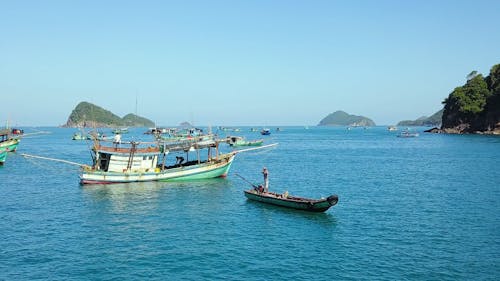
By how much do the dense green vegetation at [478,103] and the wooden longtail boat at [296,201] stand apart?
15032 cm

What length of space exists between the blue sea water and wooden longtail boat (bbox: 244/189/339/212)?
0.78 meters

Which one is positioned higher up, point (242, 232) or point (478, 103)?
point (478, 103)

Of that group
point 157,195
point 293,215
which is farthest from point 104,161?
point 293,215

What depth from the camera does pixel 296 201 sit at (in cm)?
3938

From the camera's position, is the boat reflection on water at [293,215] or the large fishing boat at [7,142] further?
the large fishing boat at [7,142]

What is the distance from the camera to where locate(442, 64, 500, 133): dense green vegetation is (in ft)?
544

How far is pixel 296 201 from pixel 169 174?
73.3 feet

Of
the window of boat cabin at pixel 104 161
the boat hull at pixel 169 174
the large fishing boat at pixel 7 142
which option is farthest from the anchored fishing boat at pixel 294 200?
the large fishing boat at pixel 7 142

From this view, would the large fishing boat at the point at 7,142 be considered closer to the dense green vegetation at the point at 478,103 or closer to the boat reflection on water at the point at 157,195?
the boat reflection on water at the point at 157,195

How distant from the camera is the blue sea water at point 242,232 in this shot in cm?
2558

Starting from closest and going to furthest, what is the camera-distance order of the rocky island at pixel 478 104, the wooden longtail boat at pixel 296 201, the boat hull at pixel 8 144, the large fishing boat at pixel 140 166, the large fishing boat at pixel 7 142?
the wooden longtail boat at pixel 296 201, the large fishing boat at pixel 140 166, the large fishing boat at pixel 7 142, the boat hull at pixel 8 144, the rocky island at pixel 478 104

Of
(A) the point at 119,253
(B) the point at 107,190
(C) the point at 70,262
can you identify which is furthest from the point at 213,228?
(B) the point at 107,190

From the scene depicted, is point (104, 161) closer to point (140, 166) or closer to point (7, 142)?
point (140, 166)

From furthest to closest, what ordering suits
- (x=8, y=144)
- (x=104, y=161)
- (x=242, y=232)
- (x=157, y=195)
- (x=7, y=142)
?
(x=7, y=142)
(x=8, y=144)
(x=104, y=161)
(x=157, y=195)
(x=242, y=232)
